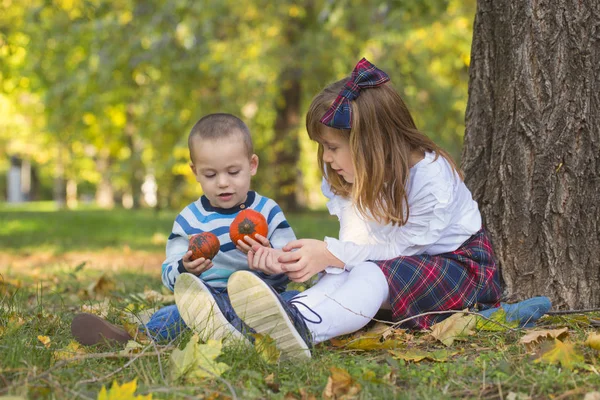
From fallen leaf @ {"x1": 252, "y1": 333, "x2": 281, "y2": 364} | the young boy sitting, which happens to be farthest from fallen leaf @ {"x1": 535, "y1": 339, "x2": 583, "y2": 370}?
the young boy sitting

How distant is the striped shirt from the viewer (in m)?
3.21

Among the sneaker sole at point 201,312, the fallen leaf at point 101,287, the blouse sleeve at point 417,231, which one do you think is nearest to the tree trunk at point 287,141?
the fallen leaf at point 101,287

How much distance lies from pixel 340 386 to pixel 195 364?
481 mm

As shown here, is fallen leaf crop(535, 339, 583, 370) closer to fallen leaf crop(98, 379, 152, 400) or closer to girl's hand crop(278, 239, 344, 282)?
girl's hand crop(278, 239, 344, 282)

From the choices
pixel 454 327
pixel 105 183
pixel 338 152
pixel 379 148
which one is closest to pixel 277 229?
pixel 338 152

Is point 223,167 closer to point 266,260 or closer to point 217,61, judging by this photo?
point 266,260

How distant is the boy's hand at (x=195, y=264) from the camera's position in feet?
9.53

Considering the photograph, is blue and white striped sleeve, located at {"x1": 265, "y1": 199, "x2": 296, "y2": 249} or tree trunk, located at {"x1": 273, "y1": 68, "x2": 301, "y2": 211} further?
tree trunk, located at {"x1": 273, "y1": 68, "x2": 301, "y2": 211}

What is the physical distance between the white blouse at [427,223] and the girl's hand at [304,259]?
0.17 feet

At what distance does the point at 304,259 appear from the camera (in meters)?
2.85

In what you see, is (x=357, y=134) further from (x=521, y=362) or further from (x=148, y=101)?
(x=148, y=101)

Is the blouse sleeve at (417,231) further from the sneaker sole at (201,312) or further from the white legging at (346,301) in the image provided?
the sneaker sole at (201,312)

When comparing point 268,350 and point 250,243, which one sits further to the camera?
point 250,243

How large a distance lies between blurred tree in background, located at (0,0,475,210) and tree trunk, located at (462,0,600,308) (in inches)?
208
